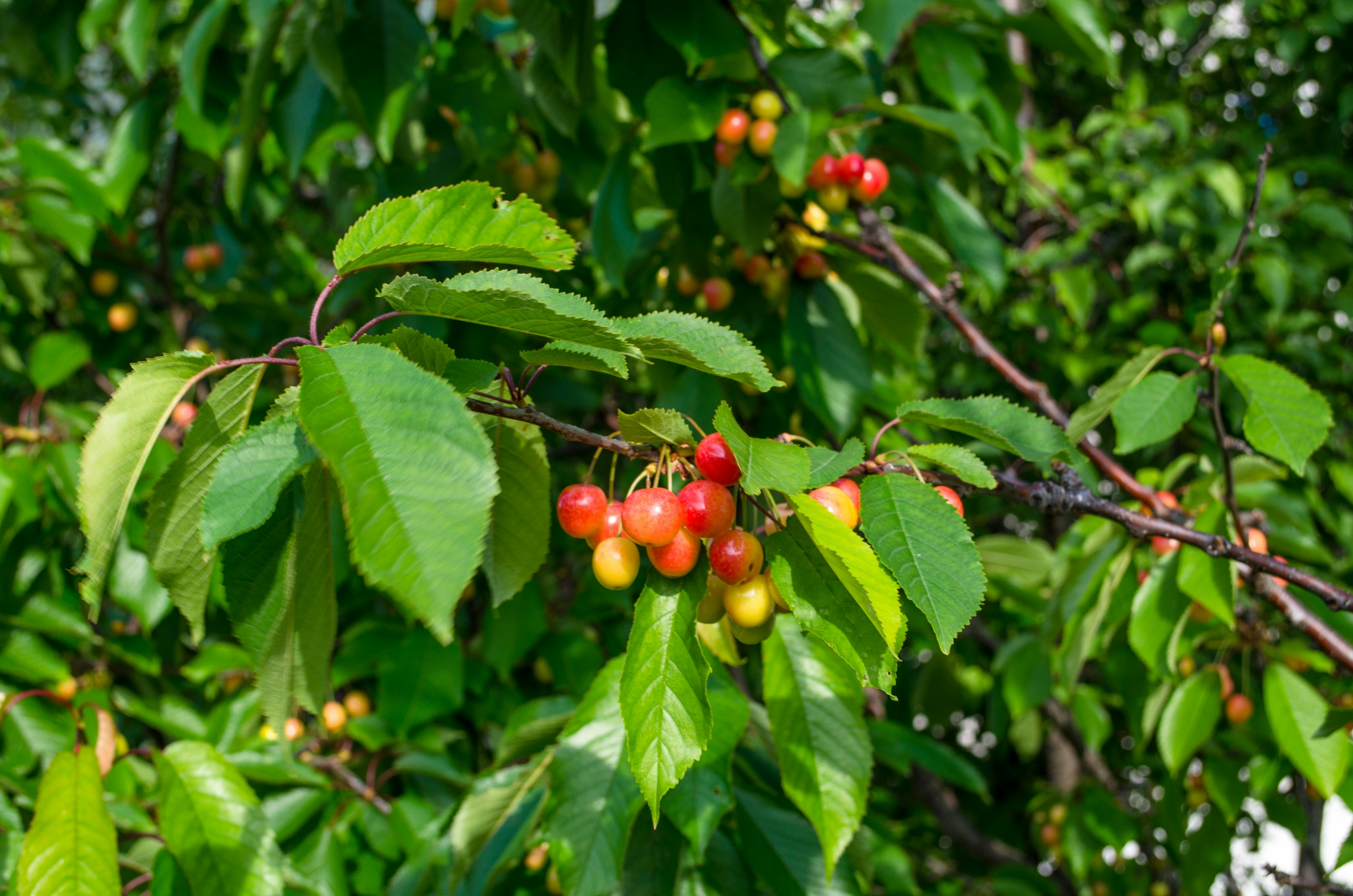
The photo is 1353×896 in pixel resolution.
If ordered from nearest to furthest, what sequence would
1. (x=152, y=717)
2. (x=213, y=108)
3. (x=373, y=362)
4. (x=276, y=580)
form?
1. (x=373, y=362)
2. (x=276, y=580)
3. (x=152, y=717)
4. (x=213, y=108)

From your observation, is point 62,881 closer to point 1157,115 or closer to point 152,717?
point 152,717

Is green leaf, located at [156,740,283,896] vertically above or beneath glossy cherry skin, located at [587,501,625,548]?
beneath

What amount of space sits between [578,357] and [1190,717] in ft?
4.65

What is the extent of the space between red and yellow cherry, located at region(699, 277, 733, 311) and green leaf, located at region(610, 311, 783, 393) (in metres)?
1.06

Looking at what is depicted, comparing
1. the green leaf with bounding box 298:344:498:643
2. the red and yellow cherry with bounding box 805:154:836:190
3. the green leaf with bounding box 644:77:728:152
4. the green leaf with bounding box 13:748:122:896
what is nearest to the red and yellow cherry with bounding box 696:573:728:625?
the green leaf with bounding box 298:344:498:643

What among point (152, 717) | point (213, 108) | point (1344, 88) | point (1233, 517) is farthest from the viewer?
point (1344, 88)

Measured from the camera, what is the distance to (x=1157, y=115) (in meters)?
3.27

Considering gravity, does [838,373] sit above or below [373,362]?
below

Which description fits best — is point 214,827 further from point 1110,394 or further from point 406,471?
point 1110,394

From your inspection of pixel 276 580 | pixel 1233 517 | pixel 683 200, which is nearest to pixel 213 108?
pixel 683 200

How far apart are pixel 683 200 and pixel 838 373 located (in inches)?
18.5

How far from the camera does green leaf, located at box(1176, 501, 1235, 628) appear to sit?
1144mm

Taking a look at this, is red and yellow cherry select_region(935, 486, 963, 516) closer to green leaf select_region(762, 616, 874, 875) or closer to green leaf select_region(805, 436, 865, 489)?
green leaf select_region(805, 436, 865, 489)

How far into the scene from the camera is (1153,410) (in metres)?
1.18
